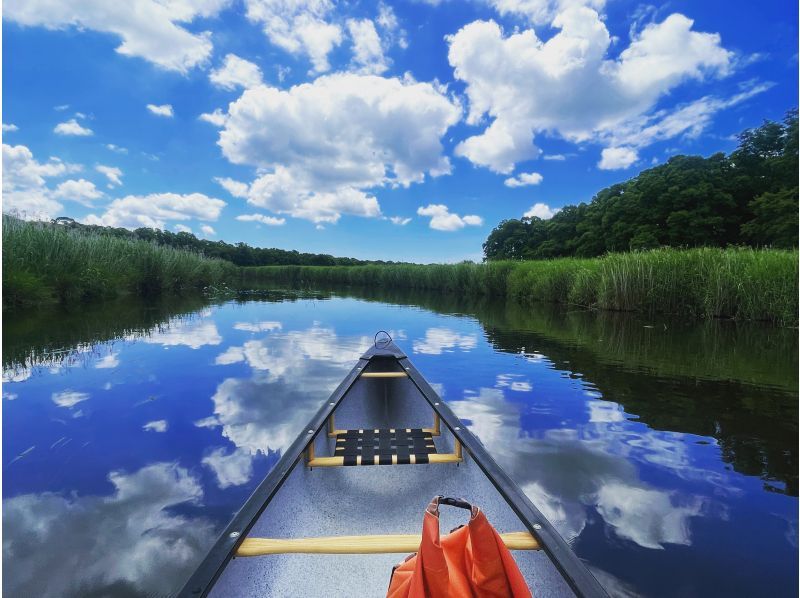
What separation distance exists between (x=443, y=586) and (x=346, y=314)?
43.5 ft

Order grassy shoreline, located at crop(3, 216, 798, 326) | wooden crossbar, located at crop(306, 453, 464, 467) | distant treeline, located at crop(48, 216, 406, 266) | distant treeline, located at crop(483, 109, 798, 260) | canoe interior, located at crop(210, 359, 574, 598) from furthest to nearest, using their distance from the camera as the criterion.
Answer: distant treeline, located at crop(48, 216, 406, 266) → distant treeline, located at crop(483, 109, 798, 260) → grassy shoreline, located at crop(3, 216, 798, 326) → wooden crossbar, located at crop(306, 453, 464, 467) → canoe interior, located at crop(210, 359, 574, 598)

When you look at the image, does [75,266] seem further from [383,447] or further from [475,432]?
[383,447]

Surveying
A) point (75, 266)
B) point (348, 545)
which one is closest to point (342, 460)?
point (348, 545)

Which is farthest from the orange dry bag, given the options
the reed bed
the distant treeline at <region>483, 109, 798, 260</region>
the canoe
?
the distant treeline at <region>483, 109, 798, 260</region>

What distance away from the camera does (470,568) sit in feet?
3.77

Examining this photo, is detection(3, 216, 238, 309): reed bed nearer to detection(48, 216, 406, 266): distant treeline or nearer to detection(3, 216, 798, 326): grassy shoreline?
detection(3, 216, 798, 326): grassy shoreline

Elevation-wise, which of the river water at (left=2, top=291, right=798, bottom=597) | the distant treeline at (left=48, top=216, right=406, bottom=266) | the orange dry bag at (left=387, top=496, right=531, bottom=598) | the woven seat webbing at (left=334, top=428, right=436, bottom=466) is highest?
the distant treeline at (left=48, top=216, right=406, bottom=266)

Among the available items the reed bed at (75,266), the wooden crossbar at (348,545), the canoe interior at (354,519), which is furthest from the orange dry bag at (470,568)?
the reed bed at (75,266)

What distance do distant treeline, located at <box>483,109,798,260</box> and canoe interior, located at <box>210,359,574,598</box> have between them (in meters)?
29.4

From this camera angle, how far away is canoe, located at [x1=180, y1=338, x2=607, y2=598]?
1496 millimetres

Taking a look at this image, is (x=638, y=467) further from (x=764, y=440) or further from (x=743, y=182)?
(x=743, y=182)

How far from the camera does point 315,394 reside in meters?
5.10

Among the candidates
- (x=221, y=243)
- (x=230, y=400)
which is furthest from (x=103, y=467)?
(x=221, y=243)

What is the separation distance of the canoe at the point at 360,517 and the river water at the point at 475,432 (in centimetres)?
54
